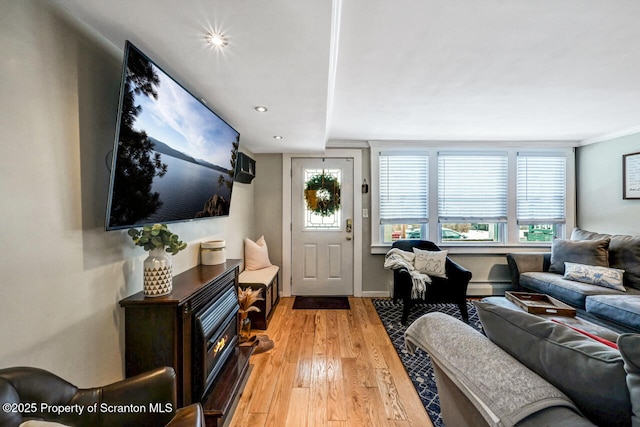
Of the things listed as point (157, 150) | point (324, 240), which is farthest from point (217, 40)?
point (324, 240)

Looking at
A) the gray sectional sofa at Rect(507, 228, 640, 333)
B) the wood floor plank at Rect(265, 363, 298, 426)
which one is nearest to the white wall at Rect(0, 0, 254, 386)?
the wood floor plank at Rect(265, 363, 298, 426)

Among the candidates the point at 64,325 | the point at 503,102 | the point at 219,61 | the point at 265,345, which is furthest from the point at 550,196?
the point at 64,325

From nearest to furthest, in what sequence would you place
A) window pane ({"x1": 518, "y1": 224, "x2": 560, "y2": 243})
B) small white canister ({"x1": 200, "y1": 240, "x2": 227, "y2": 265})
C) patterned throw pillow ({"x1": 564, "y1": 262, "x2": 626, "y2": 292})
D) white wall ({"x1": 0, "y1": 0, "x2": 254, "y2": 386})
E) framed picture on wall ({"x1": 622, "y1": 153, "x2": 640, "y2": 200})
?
white wall ({"x1": 0, "y1": 0, "x2": 254, "y2": 386}) < small white canister ({"x1": 200, "y1": 240, "x2": 227, "y2": 265}) < patterned throw pillow ({"x1": 564, "y1": 262, "x2": 626, "y2": 292}) < framed picture on wall ({"x1": 622, "y1": 153, "x2": 640, "y2": 200}) < window pane ({"x1": 518, "y1": 224, "x2": 560, "y2": 243})

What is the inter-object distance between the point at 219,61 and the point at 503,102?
2.48 metres

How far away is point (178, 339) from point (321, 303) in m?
2.47

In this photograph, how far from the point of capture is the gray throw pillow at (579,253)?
117 inches

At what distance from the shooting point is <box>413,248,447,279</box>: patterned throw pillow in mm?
3188

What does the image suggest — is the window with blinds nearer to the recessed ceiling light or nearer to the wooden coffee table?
the wooden coffee table

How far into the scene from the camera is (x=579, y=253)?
10.1 feet

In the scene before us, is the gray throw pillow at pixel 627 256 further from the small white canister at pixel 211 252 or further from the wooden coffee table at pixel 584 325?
the small white canister at pixel 211 252

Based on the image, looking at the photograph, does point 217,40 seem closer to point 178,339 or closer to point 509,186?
point 178,339

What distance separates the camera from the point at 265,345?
2463 mm

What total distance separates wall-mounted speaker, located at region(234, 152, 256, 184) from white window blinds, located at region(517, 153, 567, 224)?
3898mm

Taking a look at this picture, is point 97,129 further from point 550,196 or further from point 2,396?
point 550,196
